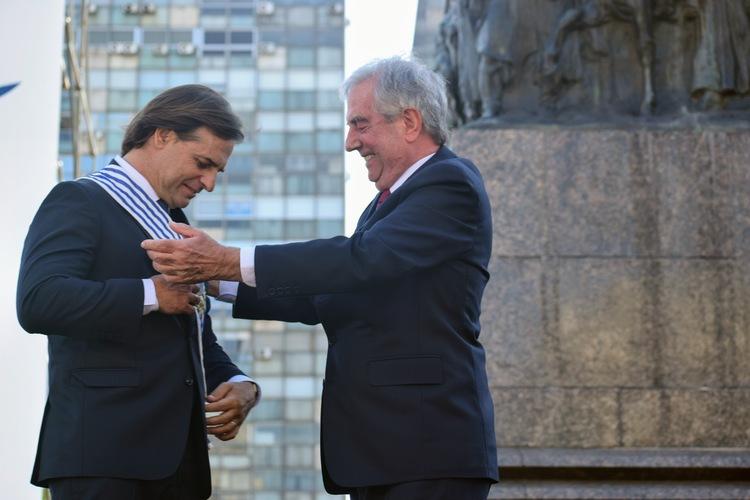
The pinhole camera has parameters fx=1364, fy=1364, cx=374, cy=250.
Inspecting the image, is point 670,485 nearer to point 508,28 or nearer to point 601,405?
point 601,405

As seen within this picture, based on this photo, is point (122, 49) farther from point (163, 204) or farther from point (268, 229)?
point (163, 204)

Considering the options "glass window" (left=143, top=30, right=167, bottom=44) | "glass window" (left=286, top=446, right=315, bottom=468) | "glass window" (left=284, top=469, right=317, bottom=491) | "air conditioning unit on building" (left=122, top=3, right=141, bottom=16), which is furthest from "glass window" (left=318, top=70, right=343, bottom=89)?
"glass window" (left=284, top=469, right=317, bottom=491)

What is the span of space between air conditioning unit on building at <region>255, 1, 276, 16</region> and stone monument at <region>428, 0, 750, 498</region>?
65.8 m

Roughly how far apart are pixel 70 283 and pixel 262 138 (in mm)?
66652

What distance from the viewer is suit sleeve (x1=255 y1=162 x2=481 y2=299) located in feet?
13.1

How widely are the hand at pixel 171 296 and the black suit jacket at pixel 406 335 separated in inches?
9.1

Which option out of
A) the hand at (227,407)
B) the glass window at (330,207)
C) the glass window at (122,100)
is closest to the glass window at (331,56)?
the glass window at (330,207)

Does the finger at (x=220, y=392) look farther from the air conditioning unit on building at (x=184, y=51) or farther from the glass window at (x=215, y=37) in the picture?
the glass window at (x=215, y=37)

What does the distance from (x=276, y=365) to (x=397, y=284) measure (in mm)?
62211

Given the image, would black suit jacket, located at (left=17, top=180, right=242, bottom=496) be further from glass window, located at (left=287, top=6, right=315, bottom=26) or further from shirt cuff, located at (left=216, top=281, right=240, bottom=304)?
glass window, located at (left=287, top=6, right=315, bottom=26)

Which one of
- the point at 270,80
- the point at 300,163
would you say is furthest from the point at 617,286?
the point at 270,80

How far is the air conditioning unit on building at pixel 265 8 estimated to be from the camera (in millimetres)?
72188

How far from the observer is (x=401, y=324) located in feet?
13.2

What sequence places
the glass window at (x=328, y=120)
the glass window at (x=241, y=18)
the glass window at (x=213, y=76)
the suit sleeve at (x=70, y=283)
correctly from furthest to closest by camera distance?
the glass window at (x=241, y=18) < the glass window at (x=213, y=76) < the glass window at (x=328, y=120) < the suit sleeve at (x=70, y=283)
